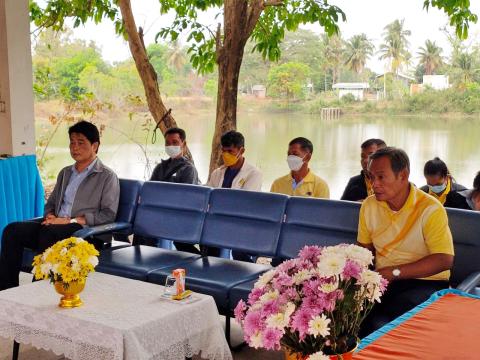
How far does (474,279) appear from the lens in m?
3.09

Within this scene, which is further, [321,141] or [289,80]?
[289,80]

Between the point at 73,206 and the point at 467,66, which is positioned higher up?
the point at 467,66

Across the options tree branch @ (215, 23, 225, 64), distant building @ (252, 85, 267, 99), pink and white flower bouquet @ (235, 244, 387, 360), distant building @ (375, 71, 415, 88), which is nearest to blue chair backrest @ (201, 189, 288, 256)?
pink and white flower bouquet @ (235, 244, 387, 360)

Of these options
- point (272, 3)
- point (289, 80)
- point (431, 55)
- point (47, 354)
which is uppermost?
point (272, 3)

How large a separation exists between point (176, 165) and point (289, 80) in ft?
6.88

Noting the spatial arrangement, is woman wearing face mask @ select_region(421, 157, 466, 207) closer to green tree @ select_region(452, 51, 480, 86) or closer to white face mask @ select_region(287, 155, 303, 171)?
white face mask @ select_region(287, 155, 303, 171)

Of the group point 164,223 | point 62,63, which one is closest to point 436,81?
point 164,223

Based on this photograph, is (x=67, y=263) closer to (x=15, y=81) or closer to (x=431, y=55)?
(x=15, y=81)

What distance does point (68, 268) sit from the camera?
301cm

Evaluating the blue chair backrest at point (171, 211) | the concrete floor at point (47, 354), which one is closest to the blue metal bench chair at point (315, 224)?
the concrete floor at point (47, 354)

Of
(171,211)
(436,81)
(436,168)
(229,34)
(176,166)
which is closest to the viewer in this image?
(436,168)

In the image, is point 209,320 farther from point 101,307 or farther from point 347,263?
point 347,263

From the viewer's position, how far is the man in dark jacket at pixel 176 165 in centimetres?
507

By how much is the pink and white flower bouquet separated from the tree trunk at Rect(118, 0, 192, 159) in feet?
16.9
